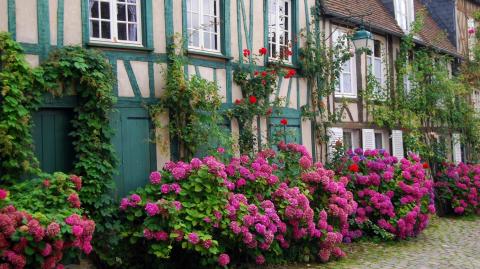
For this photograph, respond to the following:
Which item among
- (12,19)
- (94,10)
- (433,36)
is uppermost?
(433,36)

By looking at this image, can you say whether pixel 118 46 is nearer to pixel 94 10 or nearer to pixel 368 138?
pixel 94 10

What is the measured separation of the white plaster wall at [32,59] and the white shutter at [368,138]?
25.8 feet

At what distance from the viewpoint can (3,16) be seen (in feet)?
22.0

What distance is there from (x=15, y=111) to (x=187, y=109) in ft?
7.96

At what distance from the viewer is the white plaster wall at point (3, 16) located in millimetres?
6680

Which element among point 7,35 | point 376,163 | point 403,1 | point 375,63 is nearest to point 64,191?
point 7,35

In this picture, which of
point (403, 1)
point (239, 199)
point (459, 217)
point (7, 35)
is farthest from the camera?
point (403, 1)

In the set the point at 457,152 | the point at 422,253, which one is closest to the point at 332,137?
the point at 422,253

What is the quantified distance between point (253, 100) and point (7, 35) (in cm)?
385

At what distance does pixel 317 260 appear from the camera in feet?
27.1

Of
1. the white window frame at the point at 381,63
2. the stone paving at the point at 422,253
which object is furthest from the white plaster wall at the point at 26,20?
the white window frame at the point at 381,63

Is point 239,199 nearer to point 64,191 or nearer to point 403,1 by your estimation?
point 64,191

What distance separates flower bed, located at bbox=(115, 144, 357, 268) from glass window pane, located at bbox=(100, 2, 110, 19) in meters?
2.12

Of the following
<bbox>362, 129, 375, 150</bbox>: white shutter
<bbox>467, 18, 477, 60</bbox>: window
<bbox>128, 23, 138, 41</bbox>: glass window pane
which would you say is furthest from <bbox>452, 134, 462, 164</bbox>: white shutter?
<bbox>128, 23, 138, 41</bbox>: glass window pane
